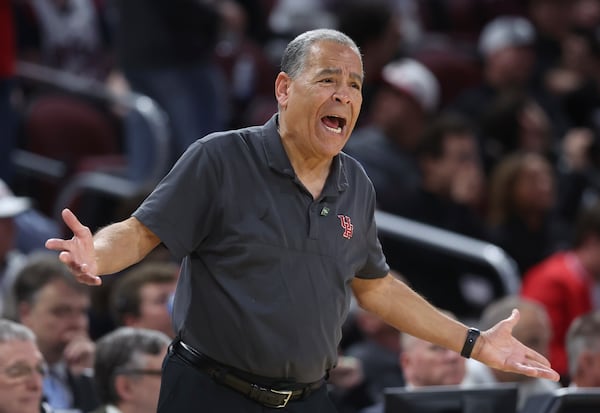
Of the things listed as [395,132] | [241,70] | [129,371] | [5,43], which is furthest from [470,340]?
[241,70]

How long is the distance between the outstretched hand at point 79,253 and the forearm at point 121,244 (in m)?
0.04

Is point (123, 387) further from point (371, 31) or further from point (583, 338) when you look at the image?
point (371, 31)

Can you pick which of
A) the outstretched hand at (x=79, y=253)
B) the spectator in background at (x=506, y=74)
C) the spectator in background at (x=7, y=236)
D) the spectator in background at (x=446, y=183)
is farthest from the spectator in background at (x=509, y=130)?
the outstretched hand at (x=79, y=253)

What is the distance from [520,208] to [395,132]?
2.70 ft

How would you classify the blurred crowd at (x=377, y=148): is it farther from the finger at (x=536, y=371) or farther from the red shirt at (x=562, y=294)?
the finger at (x=536, y=371)

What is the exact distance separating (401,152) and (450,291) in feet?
3.26

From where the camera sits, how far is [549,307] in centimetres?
668

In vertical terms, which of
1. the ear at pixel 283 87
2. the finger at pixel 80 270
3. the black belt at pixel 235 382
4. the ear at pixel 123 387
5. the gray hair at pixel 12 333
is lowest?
the ear at pixel 123 387

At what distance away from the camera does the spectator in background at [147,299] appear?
5.46 m

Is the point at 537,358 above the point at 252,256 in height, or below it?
below

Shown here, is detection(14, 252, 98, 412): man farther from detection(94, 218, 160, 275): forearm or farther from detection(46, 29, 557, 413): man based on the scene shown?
detection(94, 218, 160, 275): forearm

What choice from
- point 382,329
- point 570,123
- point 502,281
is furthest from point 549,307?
point 570,123

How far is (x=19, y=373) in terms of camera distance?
4.28 m

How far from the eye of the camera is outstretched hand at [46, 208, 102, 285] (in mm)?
2852
